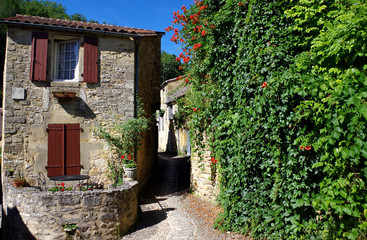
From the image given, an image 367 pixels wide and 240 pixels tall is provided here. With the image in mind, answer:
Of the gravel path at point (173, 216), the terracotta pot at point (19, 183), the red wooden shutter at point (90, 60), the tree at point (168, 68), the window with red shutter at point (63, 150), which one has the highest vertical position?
the tree at point (168, 68)

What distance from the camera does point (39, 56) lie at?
734cm

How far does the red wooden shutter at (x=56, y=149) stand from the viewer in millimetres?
7387

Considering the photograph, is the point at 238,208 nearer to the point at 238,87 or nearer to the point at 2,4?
the point at 238,87

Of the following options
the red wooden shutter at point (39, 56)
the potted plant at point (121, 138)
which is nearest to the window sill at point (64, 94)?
the red wooden shutter at point (39, 56)

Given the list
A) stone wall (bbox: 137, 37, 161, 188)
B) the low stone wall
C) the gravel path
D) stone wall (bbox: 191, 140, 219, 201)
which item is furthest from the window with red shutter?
stone wall (bbox: 191, 140, 219, 201)

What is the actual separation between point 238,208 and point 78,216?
3.46 metres

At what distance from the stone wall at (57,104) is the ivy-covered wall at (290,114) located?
134 inches

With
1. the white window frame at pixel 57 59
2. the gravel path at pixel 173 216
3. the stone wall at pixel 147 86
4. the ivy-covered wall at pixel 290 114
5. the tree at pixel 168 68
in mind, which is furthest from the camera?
the tree at pixel 168 68

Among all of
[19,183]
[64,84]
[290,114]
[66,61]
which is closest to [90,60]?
[66,61]

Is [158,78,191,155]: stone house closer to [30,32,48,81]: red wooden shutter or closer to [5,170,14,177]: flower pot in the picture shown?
[30,32,48,81]: red wooden shutter

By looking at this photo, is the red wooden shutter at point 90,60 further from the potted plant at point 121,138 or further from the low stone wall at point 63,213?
the low stone wall at point 63,213

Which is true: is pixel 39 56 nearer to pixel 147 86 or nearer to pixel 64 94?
pixel 64 94

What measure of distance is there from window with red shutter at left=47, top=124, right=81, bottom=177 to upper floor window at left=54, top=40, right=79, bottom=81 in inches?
65.8

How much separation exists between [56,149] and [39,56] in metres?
2.98
